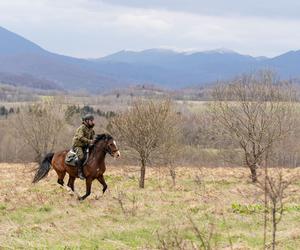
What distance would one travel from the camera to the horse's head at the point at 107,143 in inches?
670

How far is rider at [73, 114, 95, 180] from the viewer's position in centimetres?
1703

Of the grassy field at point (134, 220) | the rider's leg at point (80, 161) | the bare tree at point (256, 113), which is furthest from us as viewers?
the bare tree at point (256, 113)

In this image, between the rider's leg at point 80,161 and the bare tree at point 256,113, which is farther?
the bare tree at point 256,113

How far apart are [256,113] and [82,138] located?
1089 cm

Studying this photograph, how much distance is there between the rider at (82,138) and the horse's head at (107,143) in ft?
0.79

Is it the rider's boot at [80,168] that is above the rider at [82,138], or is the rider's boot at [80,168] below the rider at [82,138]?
below

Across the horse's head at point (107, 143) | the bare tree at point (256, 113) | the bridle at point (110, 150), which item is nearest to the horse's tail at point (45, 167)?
the horse's head at point (107, 143)

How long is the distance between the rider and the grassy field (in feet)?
3.69

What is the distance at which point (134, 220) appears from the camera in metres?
13.1

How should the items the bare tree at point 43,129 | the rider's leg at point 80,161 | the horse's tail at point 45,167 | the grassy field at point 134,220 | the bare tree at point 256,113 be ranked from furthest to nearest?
1. the bare tree at point 43,129
2. the bare tree at point 256,113
3. the horse's tail at point 45,167
4. the rider's leg at point 80,161
5. the grassy field at point 134,220

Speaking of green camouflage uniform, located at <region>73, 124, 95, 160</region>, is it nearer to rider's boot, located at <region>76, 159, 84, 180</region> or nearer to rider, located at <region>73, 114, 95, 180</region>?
rider, located at <region>73, 114, 95, 180</region>

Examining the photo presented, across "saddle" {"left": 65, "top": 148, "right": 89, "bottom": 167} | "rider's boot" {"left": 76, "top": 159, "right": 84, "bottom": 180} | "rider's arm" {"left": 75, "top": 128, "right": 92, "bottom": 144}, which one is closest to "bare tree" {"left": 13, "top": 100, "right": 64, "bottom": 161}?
"saddle" {"left": 65, "top": 148, "right": 89, "bottom": 167}

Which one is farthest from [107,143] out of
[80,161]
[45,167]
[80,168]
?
[45,167]

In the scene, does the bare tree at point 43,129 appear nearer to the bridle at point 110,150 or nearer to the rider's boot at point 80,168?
the rider's boot at point 80,168
